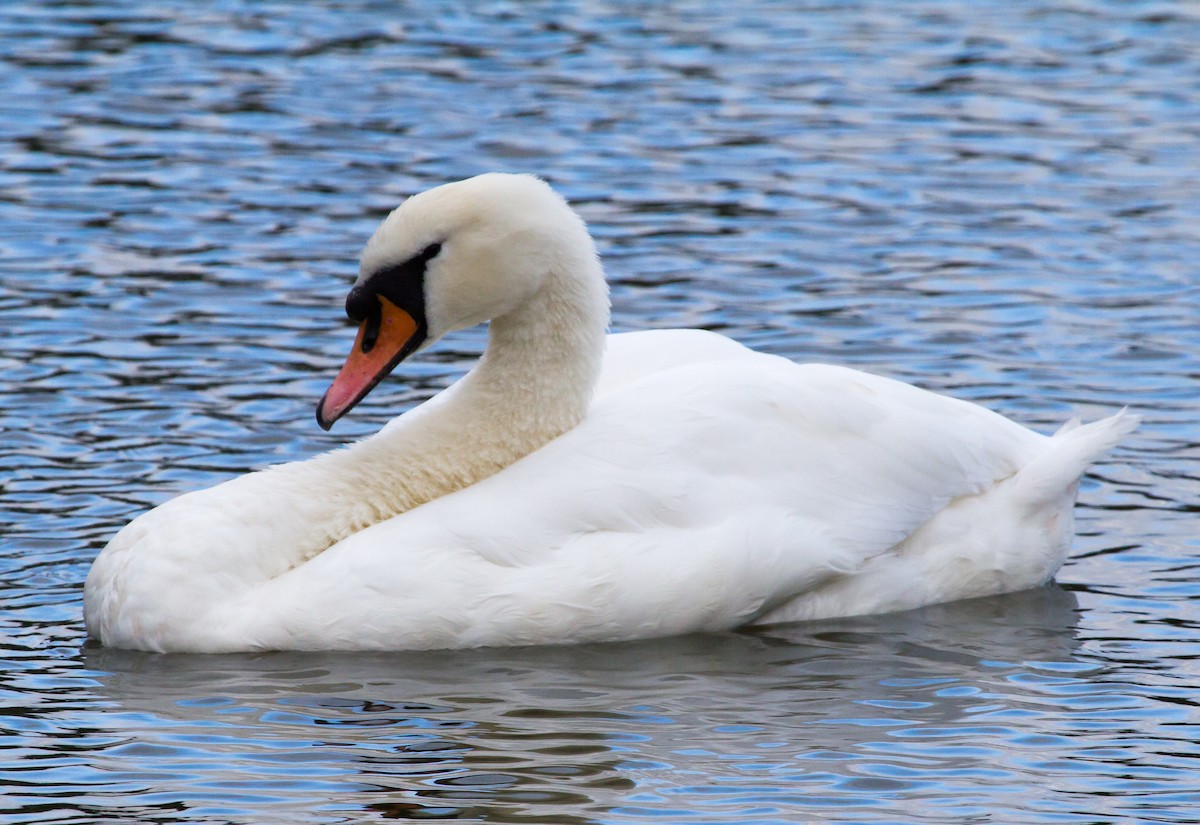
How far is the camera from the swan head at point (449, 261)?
810 cm

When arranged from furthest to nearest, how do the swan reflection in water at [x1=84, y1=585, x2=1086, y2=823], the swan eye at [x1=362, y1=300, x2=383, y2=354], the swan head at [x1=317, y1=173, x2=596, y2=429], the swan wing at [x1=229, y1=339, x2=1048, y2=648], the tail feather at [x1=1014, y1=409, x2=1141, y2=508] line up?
the tail feather at [x1=1014, y1=409, x2=1141, y2=508] → the swan eye at [x1=362, y1=300, x2=383, y2=354] → the swan head at [x1=317, y1=173, x2=596, y2=429] → the swan wing at [x1=229, y1=339, x2=1048, y2=648] → the swan reflection in water at [x1=84, y1=585, x2=1086, y2=823]

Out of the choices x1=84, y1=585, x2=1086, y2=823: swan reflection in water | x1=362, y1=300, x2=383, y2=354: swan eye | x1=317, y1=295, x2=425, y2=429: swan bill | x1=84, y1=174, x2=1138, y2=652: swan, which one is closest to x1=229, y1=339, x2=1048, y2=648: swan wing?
x1=84, y1=174, x2=1138, y2=652: swan

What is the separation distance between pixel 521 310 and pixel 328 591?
1282mm

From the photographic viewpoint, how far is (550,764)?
6945 mm

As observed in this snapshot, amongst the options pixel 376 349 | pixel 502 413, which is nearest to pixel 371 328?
pixel 376 349

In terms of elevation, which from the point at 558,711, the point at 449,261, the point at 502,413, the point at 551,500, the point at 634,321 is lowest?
the point at 558,711

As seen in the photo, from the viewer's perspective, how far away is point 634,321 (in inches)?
480

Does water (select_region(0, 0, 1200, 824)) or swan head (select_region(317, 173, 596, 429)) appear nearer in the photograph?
water (select_region(0, 0, 1200, 824))

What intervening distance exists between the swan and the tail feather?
0.04 feet

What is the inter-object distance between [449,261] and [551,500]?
936 mm

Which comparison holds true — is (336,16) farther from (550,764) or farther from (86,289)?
(550,764)

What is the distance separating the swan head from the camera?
8102mm

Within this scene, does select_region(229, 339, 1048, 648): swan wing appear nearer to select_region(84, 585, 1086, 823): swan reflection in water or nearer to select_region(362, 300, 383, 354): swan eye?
select_region(84, 585, 1086, 823): swan reflection in water

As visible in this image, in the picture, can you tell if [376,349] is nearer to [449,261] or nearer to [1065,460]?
Answer: [449,261]
